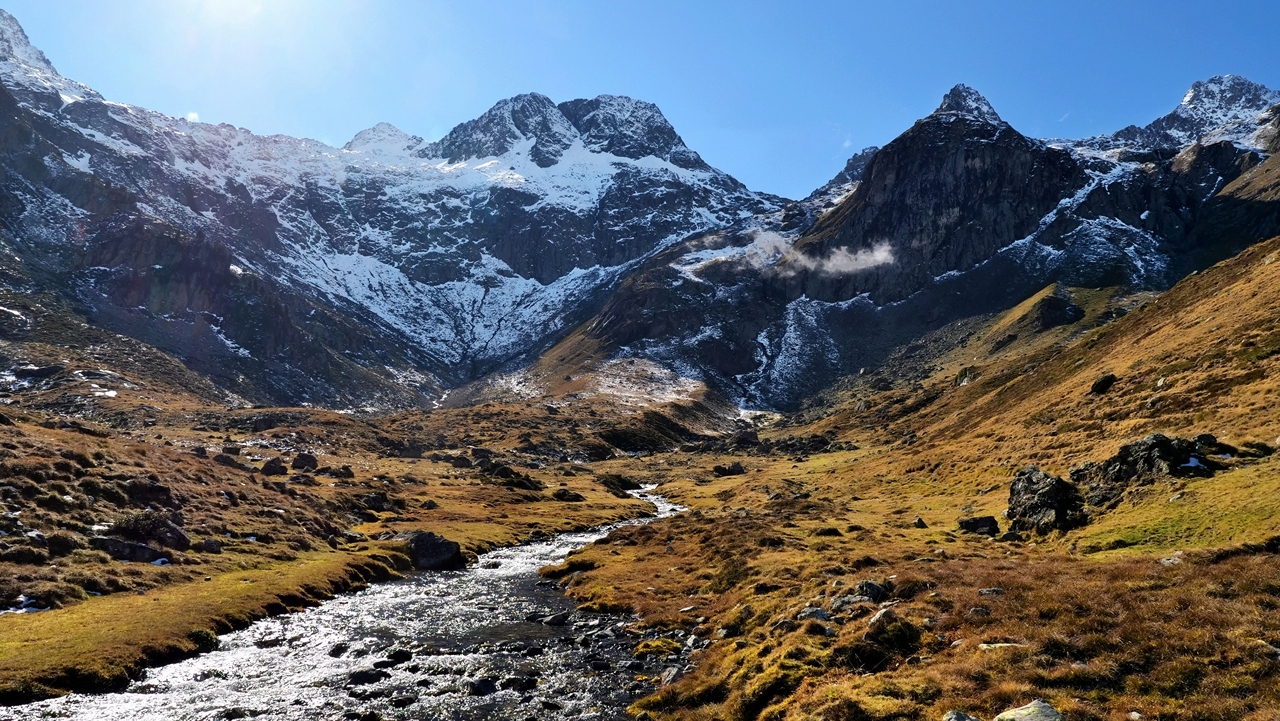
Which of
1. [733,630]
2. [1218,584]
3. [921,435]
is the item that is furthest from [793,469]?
[1218,584]

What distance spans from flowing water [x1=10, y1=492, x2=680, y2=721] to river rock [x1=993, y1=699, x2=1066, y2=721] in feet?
46.2

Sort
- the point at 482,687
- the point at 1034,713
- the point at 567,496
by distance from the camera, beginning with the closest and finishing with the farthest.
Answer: the point at 1034,713
the point at 482,687
the point at 567,496

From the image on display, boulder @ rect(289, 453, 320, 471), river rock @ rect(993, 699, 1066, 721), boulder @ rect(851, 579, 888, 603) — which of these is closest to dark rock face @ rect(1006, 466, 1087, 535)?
boulder @ rect(851, 579, 888, 603)

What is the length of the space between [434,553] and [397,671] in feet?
96.9

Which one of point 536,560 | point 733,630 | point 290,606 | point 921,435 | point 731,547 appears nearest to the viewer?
point 733,630

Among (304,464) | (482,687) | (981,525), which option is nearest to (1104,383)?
(981,525)

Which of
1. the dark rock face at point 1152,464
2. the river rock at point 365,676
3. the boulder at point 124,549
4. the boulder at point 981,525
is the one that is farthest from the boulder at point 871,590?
the boulder at point 124,549

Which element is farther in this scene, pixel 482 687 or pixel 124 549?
pixel 124 549

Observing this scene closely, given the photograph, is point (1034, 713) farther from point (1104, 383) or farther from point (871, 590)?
point (1104, 383)

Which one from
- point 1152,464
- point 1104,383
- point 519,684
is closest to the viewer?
point 519,684

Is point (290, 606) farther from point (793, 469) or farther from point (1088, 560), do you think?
point (793, 469)

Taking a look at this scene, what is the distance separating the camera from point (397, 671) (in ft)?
97.6

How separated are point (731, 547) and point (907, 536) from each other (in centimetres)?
1288

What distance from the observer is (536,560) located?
201 ft
